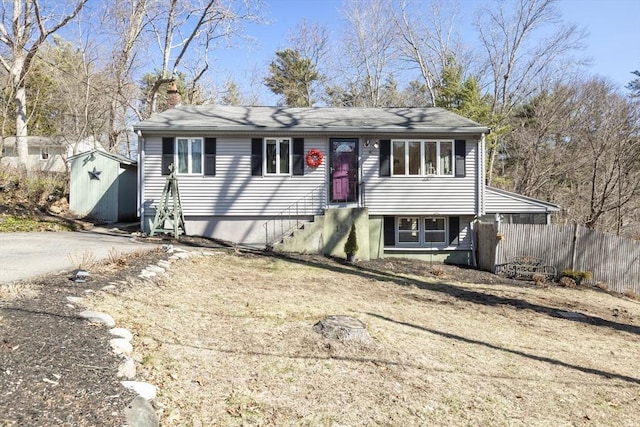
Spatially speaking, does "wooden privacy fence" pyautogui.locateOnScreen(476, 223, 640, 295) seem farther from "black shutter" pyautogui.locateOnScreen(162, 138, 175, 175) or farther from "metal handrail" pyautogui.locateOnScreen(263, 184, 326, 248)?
"black shutter" pyautogui.locateOnScreen(162, 138, 175, 175)

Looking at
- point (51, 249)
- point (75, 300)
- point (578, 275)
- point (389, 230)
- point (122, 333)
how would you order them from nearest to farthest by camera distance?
point (122, 333)
point (75, 300)
point (51, 249)
point (578, 275)
point (389, 230)

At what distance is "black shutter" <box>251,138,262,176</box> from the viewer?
12070mm

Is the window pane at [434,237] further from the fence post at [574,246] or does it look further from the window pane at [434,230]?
the fence post at [574,246]

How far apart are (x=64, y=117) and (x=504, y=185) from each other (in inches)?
1203

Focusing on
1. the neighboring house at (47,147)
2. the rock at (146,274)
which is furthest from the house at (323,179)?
the neighboring house at (47,147)

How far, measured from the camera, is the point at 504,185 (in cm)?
2292

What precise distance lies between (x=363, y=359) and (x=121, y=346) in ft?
7.53

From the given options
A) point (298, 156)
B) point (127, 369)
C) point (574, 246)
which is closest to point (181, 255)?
point (298, 156)

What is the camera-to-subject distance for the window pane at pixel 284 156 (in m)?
12.3

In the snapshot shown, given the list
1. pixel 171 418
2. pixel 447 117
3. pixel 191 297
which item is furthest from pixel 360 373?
pixel 447 117

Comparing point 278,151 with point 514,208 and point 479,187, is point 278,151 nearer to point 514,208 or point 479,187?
point 479,187

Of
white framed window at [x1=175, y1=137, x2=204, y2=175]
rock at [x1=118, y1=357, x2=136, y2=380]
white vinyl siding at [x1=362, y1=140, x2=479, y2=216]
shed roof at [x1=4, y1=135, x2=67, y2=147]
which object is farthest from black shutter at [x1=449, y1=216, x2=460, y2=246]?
shed roof at [x1=4, y1=135, x2=67, y2=147]

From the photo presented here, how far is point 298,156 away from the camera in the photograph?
1225 centimetres

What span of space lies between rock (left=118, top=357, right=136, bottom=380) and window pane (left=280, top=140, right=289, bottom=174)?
370 inches
